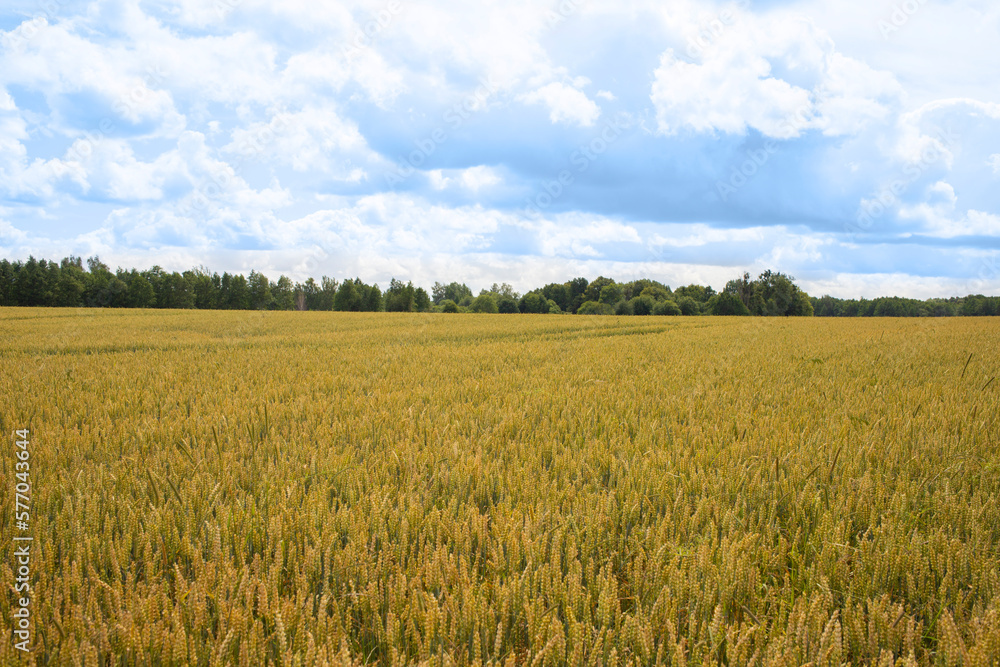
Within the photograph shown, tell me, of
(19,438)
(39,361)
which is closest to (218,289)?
(39,361)

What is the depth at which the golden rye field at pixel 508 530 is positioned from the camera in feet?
4.57

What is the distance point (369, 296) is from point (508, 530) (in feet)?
307

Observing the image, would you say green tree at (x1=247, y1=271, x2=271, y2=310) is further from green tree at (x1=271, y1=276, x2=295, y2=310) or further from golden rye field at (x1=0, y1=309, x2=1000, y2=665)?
golden rye field at (x1=0, y1=309, x2=1000, y2=665)

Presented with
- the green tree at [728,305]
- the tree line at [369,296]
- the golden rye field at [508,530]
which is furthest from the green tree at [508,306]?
the golden rye field at [508,530]

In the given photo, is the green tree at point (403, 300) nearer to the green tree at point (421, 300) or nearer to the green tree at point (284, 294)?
the green tree at point (421, 300)

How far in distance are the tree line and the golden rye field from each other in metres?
77.9

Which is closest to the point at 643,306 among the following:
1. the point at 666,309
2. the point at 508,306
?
the point at 666,309

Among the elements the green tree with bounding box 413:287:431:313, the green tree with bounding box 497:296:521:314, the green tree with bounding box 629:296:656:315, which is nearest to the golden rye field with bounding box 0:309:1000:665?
the green tree with bounding box 629:296:656:315

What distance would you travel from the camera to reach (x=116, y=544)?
6.20 feet

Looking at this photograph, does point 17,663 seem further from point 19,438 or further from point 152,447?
point 19,438

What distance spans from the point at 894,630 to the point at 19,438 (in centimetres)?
478

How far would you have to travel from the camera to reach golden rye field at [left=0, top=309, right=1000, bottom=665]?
139 centimetres

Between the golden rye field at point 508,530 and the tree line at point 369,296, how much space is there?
77.9 metres

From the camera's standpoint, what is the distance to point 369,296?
300 feet
